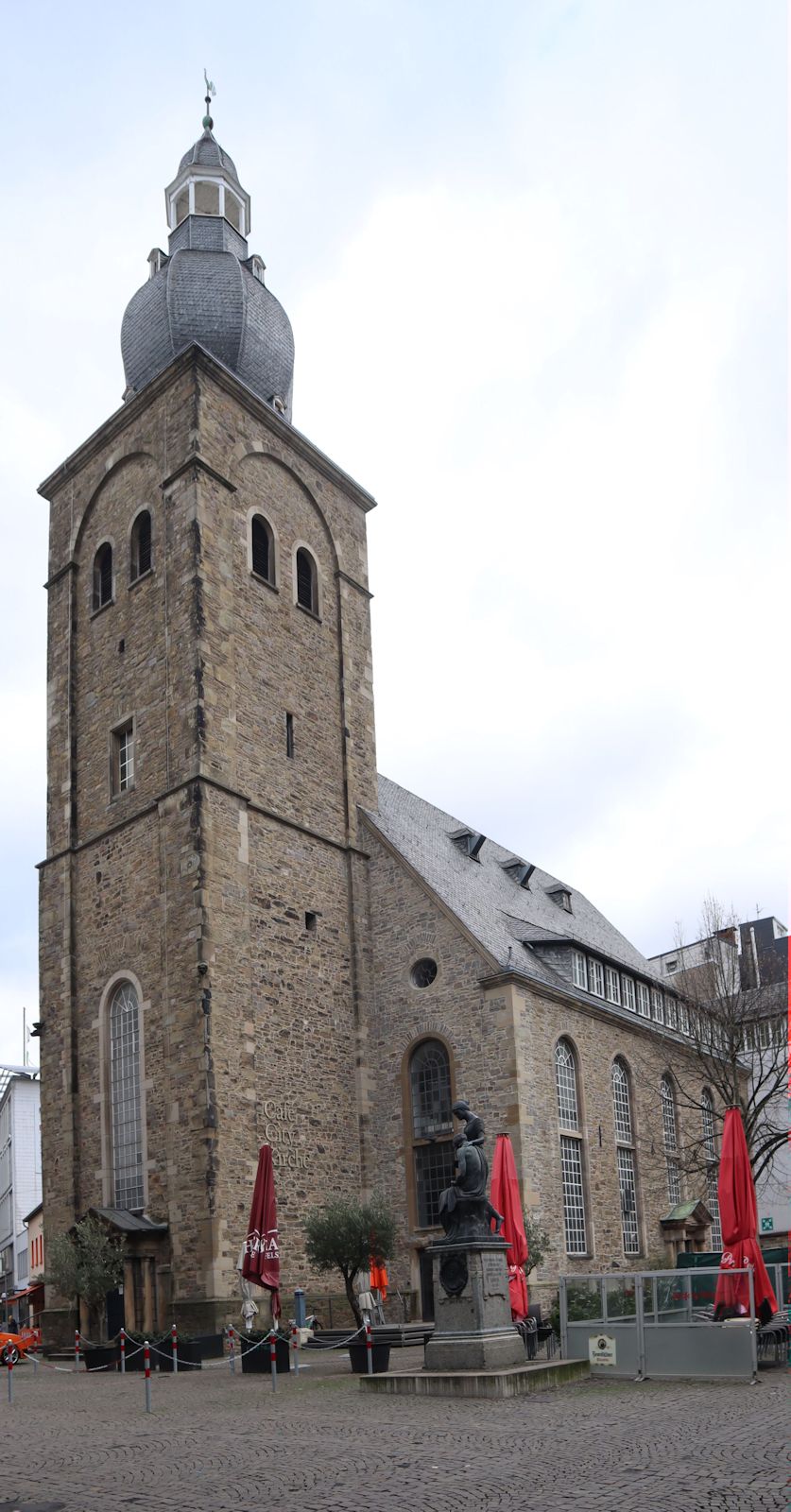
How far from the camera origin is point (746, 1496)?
7.88 meters

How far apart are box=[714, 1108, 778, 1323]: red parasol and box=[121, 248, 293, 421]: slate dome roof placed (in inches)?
823

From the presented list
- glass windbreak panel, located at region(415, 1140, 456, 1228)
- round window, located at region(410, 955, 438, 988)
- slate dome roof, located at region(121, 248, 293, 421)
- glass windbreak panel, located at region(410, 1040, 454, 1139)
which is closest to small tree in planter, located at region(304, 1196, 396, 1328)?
glass windbreak panel, located at region(415, 1140, 456, 1228)

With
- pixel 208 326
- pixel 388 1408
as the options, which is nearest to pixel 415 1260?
pixel 388 1408

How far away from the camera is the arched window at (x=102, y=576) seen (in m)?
30.2

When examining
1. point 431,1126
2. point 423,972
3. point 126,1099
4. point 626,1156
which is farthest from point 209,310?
point 626,1156

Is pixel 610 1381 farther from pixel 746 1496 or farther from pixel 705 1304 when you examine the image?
pixel 746 1496

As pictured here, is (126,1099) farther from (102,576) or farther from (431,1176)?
(102,576)

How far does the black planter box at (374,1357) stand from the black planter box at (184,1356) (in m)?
3.72

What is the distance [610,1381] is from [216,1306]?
8.65m

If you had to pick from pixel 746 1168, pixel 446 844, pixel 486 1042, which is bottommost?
pixel 746 1168

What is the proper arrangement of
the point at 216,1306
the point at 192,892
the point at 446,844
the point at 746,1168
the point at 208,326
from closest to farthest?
the point at 746,1168 → the point at 216,1306 → the point at 192,892 → the point at 208,326 → the point at 446,844

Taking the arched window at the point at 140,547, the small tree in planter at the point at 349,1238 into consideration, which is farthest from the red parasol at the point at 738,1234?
the arched window at the point at 140,547

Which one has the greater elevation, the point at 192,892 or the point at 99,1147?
the point at 192,892

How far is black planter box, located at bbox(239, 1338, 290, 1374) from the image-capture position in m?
18.4
